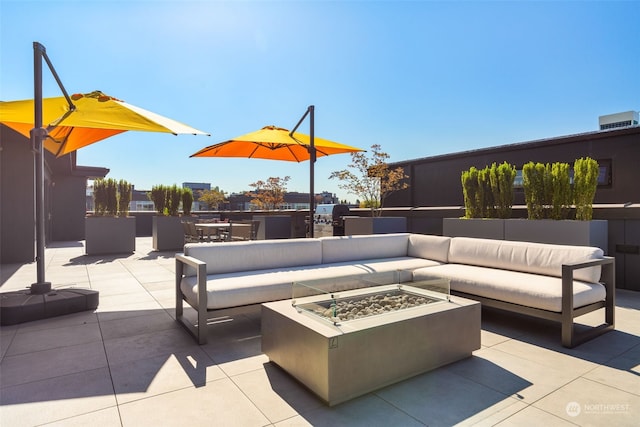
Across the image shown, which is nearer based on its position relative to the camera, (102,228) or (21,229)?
(21,229)

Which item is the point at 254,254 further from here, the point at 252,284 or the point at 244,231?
the point at 244,231

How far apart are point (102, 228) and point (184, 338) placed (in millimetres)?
6893

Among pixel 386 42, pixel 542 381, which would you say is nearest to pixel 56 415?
pixel 542 381

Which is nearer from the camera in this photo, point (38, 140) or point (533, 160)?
point (38, 140)

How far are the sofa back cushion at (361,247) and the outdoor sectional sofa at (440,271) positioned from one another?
0.5 inches

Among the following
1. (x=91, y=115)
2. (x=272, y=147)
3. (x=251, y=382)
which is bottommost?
(x=251, y=382)

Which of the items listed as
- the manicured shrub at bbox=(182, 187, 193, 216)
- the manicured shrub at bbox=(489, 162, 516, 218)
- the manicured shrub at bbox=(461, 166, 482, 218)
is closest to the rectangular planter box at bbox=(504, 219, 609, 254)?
the manicured shrub at bbox=(489, 162, 516, 218)

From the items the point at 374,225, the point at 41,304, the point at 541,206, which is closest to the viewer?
the point at 41,304

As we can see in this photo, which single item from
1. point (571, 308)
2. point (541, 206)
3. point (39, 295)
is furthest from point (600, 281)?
point (39, 295)

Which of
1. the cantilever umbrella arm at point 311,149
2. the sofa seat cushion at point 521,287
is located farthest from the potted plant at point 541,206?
the cantilever umbrella arm at point 311,149

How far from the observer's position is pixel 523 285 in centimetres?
317

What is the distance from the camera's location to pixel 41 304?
370cm

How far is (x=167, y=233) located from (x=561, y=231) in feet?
28.0

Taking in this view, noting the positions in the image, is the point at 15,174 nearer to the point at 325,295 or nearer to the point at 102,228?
the point at 102,228
